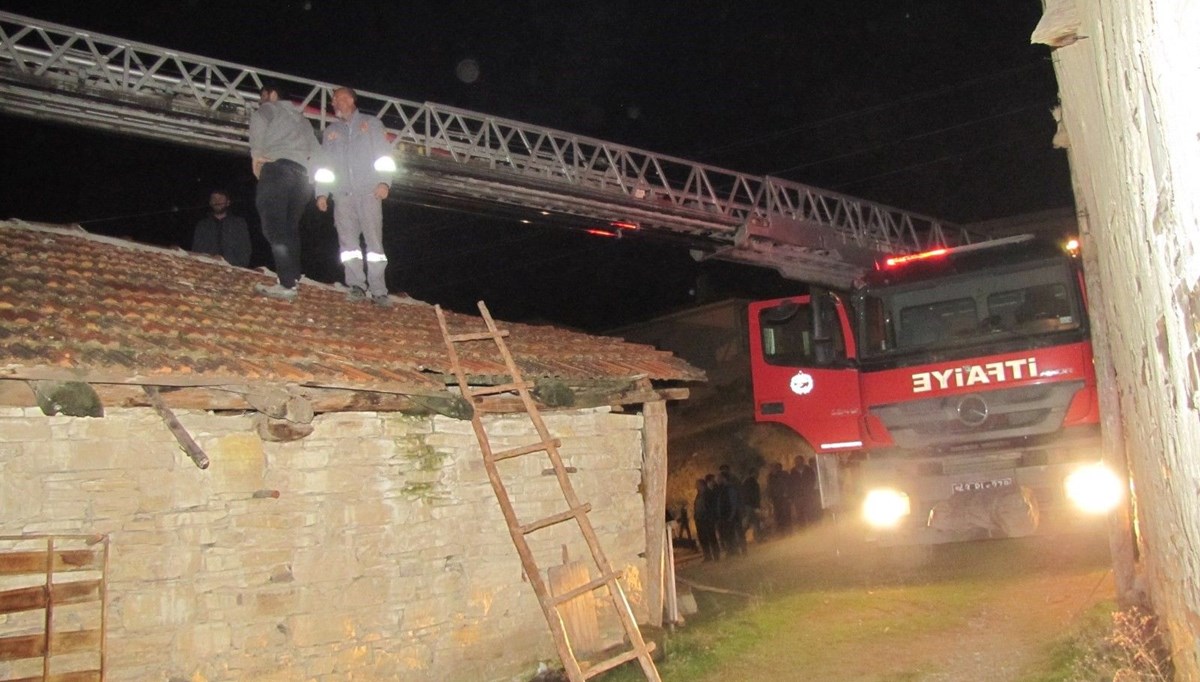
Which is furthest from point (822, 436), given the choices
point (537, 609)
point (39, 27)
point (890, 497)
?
point (39, 27)

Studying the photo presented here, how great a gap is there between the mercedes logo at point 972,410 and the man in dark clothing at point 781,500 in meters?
8.29

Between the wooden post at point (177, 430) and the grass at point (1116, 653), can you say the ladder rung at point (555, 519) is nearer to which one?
the wooden post at point (177, 430)

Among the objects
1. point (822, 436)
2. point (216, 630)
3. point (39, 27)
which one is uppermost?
point (39, 27)

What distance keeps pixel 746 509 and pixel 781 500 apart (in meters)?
0.68

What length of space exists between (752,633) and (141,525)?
5.39 meters

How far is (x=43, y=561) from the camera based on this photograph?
5.40 metres

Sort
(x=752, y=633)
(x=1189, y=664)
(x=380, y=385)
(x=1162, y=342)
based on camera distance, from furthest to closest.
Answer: (x=752, y=633) → (x=380, y=385) → (x=1189, y=664) → (x=1162, y=342)

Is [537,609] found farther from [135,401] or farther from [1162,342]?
[1162,342]

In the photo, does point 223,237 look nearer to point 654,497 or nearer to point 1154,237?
point 654,497

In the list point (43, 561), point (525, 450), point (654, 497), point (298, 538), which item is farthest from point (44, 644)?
point (654, 497)

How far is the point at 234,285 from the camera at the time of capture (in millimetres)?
8633

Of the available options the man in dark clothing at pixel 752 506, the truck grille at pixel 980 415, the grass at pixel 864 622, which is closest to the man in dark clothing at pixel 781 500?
the man in dark clothing at pixel 752 506

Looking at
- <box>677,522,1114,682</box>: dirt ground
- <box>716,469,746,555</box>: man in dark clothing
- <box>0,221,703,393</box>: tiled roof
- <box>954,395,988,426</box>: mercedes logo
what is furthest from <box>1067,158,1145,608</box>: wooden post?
<box>716,469,746,555</box>: man in dark clothing

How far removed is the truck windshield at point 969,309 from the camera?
862 centimetres
